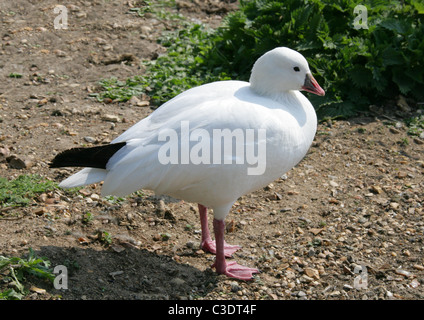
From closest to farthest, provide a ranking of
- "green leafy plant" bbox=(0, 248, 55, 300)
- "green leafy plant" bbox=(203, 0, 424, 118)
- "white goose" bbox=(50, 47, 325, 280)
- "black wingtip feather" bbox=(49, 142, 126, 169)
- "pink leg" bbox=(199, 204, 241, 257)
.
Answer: "green leafy plant" bbox=(0, 248, 55, 300)
"white goose" bbox=(50, 47, 325, 280)
"black wingtip feather" bbox=(49, 142, 126, 169)
"pink leg" bbox=(199, 204, 241, 257)
"green leafy plant" bbox=(203, 0, 424, 118)

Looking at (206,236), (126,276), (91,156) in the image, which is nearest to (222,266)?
(206,236)

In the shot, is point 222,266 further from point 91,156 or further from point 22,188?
point 22,188

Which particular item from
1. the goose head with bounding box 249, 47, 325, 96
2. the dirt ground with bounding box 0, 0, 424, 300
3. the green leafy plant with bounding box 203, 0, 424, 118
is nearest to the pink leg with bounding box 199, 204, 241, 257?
the dirt ground with bounding box 0, 0, 424, 300

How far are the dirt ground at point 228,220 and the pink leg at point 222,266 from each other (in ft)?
0.23

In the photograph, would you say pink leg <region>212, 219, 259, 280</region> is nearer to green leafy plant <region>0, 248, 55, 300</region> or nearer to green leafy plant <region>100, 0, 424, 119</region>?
green leafy plant <region>0, 248, 55, 300</region>

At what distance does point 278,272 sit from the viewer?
4.77 metres

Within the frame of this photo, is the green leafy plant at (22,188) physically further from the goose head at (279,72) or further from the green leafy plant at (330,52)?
the goose head at (279,72)

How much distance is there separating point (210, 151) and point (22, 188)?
6.59ft

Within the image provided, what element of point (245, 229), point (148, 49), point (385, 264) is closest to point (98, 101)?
point (148, 49)

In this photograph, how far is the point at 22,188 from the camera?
17.4 ft

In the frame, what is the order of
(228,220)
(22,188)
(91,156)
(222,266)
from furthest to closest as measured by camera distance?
(228,220) < (22,188) < (222,266) < (91,156)

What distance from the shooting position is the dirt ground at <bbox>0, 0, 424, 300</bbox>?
4.55 metres

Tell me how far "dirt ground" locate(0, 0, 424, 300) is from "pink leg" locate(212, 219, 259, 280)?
7 centimetres

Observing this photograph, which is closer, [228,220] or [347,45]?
[228,220]
